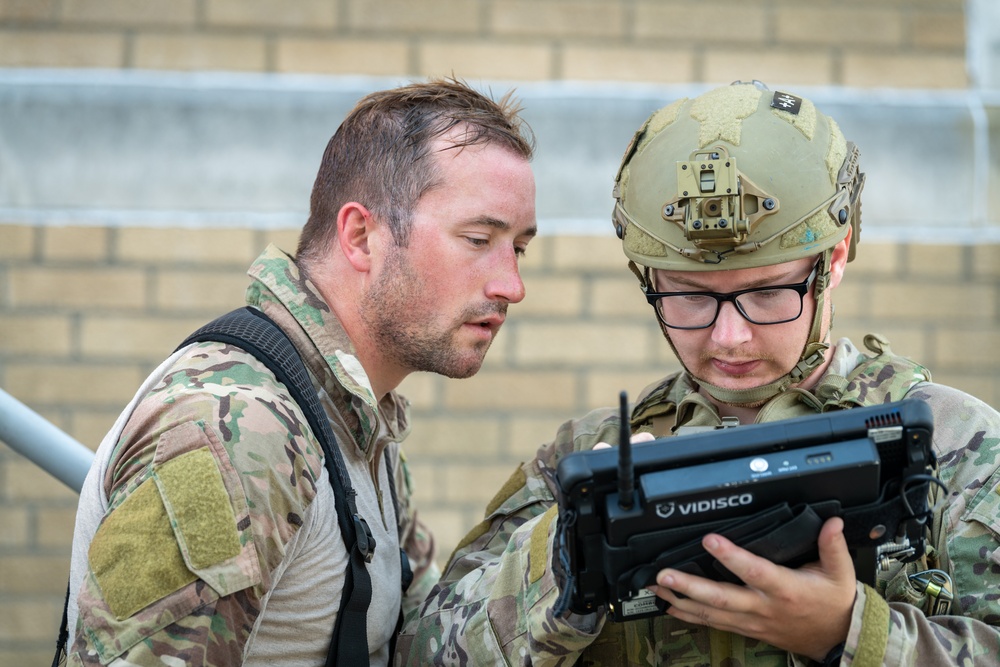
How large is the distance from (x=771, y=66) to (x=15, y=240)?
115 inches

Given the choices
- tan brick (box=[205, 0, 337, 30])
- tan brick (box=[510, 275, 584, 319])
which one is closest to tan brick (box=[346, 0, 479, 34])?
tan brick (box=[205, 0, 337, 30])

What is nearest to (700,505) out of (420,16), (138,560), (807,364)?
(807,364)

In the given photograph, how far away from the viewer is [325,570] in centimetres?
233

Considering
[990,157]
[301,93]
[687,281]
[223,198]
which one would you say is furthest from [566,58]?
[687,281]

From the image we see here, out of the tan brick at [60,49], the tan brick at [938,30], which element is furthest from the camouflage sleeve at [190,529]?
the tan brick at [938,30]

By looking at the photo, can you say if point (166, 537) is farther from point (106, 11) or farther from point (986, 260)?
point (986, 260)

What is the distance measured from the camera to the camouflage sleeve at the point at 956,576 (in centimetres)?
205

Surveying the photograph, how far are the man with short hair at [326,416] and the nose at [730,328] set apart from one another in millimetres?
536

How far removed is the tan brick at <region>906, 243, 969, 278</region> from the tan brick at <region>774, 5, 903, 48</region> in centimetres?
81

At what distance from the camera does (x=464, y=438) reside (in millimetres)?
4770

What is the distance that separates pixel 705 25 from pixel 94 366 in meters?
2.66

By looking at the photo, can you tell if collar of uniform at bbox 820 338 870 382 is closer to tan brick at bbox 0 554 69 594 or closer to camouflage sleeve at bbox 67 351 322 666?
camouflage sleeve at bbox 67 351 322 666

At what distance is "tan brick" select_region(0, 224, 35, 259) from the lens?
4559 mm

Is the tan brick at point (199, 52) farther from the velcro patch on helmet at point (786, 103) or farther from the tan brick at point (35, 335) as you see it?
the velcro patch on helmet at point (786, 103)
